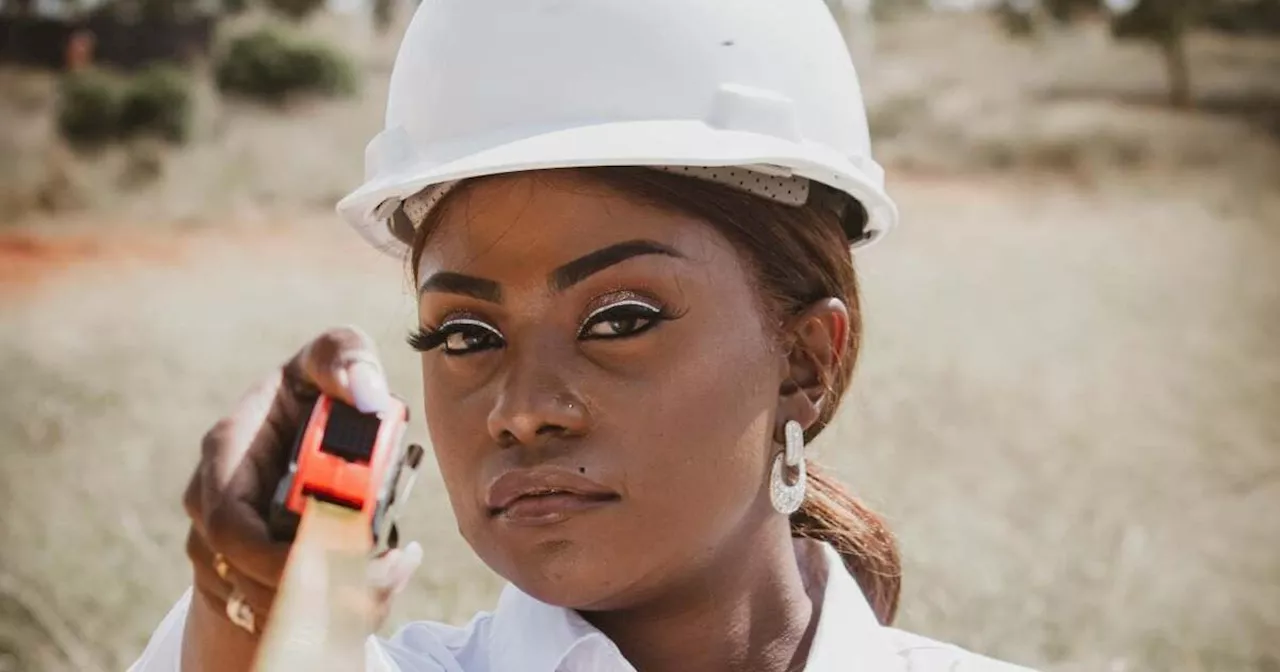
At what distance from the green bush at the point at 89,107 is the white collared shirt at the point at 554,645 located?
8693 millimetres

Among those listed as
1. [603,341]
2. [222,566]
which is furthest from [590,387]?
[222,566]

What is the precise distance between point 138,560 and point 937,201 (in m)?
5.81

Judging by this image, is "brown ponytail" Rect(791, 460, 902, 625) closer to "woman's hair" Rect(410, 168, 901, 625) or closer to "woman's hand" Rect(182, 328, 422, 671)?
"woman's hair" Rect(410, 168, 901, 625)

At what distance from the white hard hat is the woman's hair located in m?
0.05

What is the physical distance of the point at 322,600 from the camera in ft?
5.99

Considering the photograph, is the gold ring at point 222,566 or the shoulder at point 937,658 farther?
the shoulder at point 937,658

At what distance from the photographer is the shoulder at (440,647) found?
7.45 ft

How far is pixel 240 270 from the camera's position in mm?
8789

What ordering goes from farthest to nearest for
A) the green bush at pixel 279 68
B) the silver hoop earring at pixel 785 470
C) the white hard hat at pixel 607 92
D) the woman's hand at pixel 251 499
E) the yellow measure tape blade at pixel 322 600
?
the green bush at pixel 279 68, the silver hoop earring at pixel 785 470, the white hard hat at pixel 607 92, the woman's hand at pixel 251 499, the yellow measure tape blade at pixel 322 600

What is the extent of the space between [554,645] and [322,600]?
A: 1.53 ft

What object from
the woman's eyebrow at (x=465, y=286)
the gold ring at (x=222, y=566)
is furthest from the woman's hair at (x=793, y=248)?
the gold ring at (x=222, y=566)

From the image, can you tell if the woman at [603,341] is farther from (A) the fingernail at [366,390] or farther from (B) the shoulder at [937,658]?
(B) the shoulder at [937,658]

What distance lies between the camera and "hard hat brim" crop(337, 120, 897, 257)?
2.05 metres

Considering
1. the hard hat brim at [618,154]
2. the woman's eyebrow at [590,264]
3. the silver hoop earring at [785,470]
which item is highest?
the hard hat brim at [618,154]
